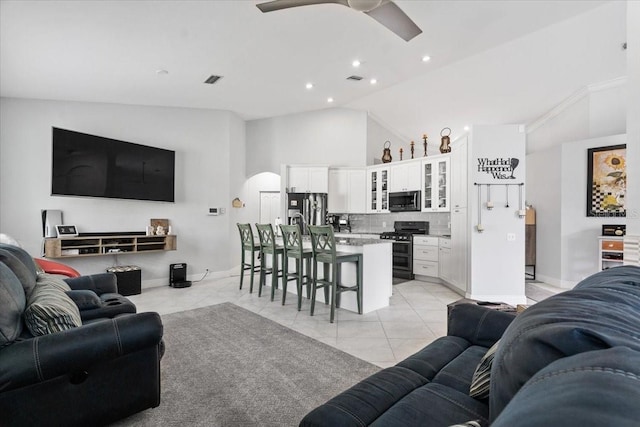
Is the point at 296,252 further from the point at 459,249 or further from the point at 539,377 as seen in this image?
the point at 539,377

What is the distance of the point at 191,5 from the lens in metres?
3.18

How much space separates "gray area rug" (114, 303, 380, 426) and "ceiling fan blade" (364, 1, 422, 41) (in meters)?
3.01

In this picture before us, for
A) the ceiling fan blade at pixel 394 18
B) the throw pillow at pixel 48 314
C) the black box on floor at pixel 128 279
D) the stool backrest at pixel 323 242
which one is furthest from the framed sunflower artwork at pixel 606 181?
the black box on floor at pixel 128 279

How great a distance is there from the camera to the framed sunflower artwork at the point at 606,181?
4.82 m

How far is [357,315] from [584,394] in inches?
142

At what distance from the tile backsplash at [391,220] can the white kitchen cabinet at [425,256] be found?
1.92 ft

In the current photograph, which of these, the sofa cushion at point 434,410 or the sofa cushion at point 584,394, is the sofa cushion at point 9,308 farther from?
the sofa cushion at point 584,394

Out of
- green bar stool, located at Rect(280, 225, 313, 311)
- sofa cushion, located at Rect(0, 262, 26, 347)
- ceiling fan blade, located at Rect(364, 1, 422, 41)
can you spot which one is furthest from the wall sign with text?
sofa cushion, located at Rect(0, 262, 26, 347)

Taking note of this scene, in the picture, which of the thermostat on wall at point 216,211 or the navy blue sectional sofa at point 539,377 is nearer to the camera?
the navy blue sectional sofa at point 539,377

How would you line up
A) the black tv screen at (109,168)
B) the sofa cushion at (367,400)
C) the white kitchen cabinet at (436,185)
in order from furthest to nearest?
the white kitchen cabinet at (436,185) < the black tv screen at (109,168) < the sofa cushion at (367,400)

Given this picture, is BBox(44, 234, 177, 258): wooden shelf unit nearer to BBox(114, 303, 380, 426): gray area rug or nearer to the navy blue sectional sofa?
BBox(114, 303, 380, 426): gray area rug

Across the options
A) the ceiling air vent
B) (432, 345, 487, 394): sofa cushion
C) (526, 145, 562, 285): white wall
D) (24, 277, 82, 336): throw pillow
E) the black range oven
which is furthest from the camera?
the black range oven

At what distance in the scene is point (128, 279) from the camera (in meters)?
5.07

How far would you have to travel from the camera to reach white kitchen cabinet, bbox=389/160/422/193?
6.29 metres
